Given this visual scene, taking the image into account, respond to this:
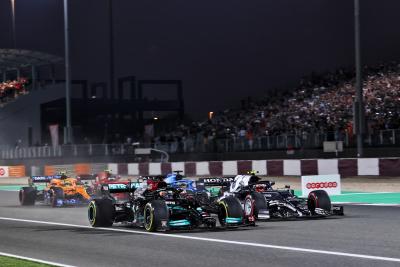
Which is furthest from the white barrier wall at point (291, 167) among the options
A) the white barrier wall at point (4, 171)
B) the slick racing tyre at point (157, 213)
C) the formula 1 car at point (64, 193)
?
the white barrier wall at point (4, 171)

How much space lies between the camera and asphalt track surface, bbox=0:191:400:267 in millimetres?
10070

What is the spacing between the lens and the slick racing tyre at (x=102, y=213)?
15.3m

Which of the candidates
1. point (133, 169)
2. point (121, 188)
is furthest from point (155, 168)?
point (121, 188)

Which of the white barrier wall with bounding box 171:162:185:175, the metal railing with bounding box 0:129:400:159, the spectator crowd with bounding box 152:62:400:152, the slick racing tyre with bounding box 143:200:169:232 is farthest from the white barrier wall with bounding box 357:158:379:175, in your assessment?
the slick racing tyre with bounding box 143:200:169:232

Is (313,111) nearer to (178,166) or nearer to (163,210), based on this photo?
(178,166)

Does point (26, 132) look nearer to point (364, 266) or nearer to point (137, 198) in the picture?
point (137, 198)

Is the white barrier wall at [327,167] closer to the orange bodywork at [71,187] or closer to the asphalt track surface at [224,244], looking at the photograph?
the orange bodywork at [71,187]

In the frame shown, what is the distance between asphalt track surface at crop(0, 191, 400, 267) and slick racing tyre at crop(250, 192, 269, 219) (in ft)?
0.97

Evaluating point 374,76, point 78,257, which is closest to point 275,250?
point 78,257

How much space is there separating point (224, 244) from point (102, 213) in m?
4.17

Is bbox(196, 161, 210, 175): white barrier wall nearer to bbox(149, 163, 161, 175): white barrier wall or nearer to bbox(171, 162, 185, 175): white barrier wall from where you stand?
bbox(171, 162, 185, 175): white barrier wall

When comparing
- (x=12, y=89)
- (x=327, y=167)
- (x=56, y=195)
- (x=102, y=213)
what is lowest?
(x=102, y=213)

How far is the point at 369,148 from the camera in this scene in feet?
101

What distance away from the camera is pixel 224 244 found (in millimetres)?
11820
